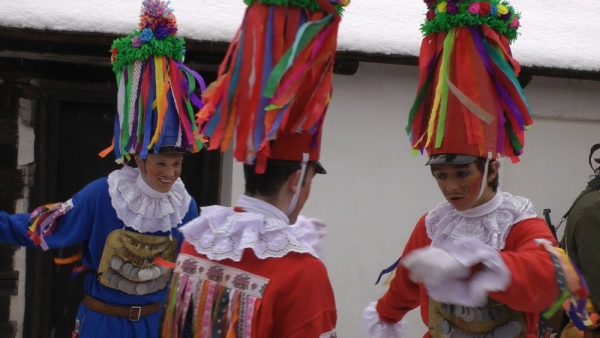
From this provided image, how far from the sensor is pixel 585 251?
4082 millimetres

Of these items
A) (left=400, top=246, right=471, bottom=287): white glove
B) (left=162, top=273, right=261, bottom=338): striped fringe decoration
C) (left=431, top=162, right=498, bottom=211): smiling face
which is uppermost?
(left=431, top=162, right=498, bottom=211): smiling face

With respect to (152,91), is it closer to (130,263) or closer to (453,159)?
(130,263)

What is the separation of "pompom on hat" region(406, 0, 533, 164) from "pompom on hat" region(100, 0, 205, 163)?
1.45 metres

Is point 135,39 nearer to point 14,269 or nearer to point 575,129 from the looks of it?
point 14,269

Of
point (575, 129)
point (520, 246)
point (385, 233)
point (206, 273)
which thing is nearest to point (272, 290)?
point (206, 273)

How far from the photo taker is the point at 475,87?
3041 mm

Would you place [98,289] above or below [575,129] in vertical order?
below

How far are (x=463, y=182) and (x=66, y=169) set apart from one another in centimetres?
360

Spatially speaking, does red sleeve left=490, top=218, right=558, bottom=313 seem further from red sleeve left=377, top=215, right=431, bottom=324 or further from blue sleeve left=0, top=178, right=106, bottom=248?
blue sleeve left=0, top=178, right=106, bottom=248

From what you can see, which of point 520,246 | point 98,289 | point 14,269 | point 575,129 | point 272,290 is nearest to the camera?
A: point 272,290

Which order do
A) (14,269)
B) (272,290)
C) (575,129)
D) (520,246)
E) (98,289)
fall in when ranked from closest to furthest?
(272,290) < (520,246) < (98,289) < (14,269) < (575,129)

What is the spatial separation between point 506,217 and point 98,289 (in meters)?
2.14

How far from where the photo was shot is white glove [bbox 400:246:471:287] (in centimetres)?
232

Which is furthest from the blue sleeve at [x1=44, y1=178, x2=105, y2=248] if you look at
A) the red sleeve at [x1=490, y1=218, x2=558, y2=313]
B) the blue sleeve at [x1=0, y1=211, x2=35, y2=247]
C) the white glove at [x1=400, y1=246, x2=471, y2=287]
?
the red sleeve at [x1=490, y1=218, x2=558, y2=313]
